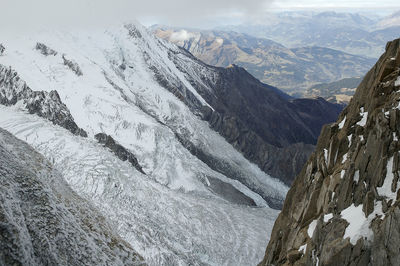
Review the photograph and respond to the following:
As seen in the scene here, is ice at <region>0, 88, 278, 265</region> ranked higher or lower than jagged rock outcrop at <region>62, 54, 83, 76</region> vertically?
lower

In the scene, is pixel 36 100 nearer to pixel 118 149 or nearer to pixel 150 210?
pixel 118 149

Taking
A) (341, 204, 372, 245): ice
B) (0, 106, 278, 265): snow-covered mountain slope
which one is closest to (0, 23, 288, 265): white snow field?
(0, 106, 278, 265): snow-covered mountain slope

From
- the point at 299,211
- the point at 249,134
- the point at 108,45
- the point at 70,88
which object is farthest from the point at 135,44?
the point at 299,211

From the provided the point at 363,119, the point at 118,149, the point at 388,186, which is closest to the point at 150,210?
the point at 118,149

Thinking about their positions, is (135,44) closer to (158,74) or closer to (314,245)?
(158,74)

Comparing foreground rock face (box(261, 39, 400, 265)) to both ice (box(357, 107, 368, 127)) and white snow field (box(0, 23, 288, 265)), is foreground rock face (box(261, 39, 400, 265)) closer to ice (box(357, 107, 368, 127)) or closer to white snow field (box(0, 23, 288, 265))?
ice (box(357, 107, 368, 127))

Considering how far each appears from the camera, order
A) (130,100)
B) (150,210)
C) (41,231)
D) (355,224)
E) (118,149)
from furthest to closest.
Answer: (130,100) → (118,149) → (150,210) → (355,224) → (41,231)
